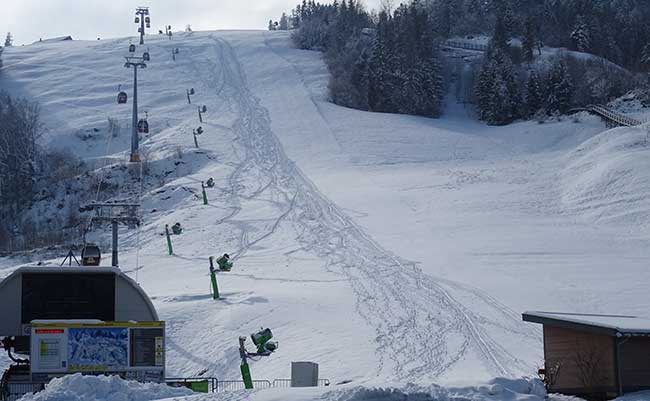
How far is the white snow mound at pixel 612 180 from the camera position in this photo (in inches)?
1307

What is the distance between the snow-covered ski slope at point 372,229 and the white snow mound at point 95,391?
3.16 metres

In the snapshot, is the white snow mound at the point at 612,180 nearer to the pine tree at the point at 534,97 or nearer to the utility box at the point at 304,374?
the pine tree at the point at 534,97

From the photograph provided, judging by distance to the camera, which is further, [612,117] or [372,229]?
[612,117]

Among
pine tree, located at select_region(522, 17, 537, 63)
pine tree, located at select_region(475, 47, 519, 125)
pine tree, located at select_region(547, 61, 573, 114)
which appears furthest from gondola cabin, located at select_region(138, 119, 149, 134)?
pine tree, located at select_region(522, 17, 537, 63)

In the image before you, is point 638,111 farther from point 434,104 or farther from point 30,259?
point 30,259

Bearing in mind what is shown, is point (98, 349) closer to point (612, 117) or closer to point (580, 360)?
point (580, 360)

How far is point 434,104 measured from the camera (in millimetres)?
67062

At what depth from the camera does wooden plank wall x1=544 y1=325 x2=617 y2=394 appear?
1212 centimetres

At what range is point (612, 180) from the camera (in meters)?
36.2

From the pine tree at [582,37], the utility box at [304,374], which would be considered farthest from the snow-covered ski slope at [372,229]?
the pine tree at [582,37]

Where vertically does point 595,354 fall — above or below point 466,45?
below

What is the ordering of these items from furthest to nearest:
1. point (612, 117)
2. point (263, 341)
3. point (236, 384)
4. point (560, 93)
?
point (560, 93) < point (612, 117) < point (263, 341) < point (236, 384)

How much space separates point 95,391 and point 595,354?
6450 mm

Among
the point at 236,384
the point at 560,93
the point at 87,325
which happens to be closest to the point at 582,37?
the point at 560,93
